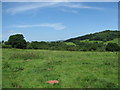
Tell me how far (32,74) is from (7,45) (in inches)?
1018

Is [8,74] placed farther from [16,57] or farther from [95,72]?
[16,57]

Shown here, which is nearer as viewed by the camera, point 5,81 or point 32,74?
point 5,81

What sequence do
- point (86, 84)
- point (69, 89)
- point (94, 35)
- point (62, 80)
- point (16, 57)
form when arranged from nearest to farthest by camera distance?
point (69, 89)
point (86, 84)
point (62, 80)
point (16, 57)
point (94, 35)

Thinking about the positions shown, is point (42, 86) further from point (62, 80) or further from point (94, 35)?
point (94, 35)

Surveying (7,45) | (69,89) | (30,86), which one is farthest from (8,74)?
(7,45)

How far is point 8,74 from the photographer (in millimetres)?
11953

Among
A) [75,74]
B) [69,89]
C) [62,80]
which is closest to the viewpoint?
[69,89]

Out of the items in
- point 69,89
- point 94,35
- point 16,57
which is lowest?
point 69,89

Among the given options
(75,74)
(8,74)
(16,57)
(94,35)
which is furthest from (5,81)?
(94,35)

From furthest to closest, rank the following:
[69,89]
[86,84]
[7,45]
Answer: [7,45]
[86,84]
[69,89]

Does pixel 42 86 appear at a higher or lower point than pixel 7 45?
lower

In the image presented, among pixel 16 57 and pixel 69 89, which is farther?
pixel 16 57

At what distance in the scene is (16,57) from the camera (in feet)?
62.6

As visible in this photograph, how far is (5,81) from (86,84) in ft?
15.4
